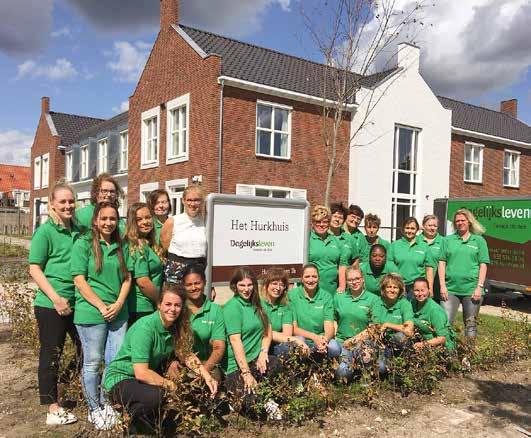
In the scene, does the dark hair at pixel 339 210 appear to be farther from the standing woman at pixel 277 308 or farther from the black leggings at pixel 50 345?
the black leggings at pixel 50 345

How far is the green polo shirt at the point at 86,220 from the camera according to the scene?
3978 millimetres

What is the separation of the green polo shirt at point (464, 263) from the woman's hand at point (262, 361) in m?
2.83

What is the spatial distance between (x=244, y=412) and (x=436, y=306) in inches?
96.1

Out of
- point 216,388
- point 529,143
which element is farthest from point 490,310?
point 529,143

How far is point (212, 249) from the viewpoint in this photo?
17.2ft

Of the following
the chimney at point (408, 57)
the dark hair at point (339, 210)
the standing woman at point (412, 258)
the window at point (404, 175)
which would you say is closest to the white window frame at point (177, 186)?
the window at point (404, 175)

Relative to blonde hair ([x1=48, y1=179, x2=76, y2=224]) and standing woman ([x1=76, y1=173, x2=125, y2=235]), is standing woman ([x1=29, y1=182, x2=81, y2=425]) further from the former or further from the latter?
standing woman ([x1=76, y1=173, x2=125, y2=235])

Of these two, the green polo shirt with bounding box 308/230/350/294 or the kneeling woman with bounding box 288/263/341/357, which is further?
the green polo shirt with bounding box 308/230/350/294

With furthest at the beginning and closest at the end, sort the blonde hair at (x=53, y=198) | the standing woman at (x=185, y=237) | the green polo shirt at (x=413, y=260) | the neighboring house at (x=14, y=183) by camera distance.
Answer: the neighboring house at (x=14, y=183) < the green polo shirt at (x=413, y=260) < the standing woman at (x=185, y=237) < the blonde hair at (x=53, y=198)

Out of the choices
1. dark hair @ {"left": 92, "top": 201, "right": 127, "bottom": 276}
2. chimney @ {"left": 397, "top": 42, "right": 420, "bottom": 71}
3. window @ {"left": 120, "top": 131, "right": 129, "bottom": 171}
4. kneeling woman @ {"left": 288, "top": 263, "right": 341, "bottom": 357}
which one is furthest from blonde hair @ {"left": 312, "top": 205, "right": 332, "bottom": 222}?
window @ {"left": 120, "top": 131, "right": 129, "bottom": 171}

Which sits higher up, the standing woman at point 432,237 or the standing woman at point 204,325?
the standing woman at point 432,237

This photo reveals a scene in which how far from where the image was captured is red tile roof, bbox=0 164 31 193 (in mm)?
61750

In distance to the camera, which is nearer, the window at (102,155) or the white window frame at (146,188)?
the white window frame at (146,188)

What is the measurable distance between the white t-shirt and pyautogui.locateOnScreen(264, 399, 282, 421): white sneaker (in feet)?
5.27
